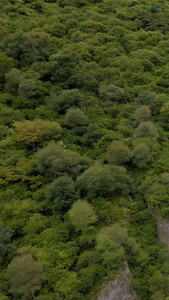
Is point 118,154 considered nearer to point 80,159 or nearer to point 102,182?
point 80,159

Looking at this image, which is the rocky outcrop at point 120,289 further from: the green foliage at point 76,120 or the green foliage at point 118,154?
the green foliage at point 76,120

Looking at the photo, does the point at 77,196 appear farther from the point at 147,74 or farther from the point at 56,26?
the point at 56,26

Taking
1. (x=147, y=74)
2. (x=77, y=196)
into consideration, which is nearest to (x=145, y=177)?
(x=77, y=196)

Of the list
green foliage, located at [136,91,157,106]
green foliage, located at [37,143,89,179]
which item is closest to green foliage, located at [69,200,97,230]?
green foliage, located at [37,143,89,179]

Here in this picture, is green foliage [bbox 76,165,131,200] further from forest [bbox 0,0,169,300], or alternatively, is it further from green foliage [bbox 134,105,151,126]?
green foliage [bbox 134,105,151,126]

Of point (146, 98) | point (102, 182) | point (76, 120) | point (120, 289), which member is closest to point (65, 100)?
point (76, 120)

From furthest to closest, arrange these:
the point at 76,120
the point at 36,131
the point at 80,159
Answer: the point at 76,120 → the point at 36,131 → the point at 80,159
